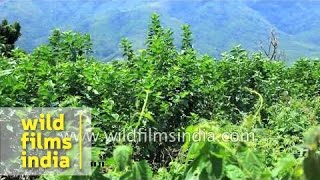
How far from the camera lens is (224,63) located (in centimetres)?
691

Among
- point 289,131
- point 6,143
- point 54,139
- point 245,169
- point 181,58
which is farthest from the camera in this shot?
point 181,58

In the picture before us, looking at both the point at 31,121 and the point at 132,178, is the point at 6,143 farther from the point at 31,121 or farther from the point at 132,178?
the point at 132,178

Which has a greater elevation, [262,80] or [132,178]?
[262,80]

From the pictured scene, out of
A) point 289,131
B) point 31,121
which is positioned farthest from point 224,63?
point 31,121

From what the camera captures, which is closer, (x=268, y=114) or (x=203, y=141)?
(x=203, y=141)

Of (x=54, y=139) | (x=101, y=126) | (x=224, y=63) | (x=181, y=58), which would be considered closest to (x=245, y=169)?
(x=54, y=139)

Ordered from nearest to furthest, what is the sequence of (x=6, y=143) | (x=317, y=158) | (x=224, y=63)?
1. (x=317, y=158)
2. (x=6, y=143)
3. (x=224, y=63)

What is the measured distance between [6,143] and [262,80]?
369 cm

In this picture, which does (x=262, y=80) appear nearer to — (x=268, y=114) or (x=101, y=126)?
(x=268, y=114)

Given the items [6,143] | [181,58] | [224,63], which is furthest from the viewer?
[224,63]

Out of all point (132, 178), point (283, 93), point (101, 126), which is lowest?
point (132, 178)

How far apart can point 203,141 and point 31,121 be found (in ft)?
10.5

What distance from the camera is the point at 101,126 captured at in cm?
496

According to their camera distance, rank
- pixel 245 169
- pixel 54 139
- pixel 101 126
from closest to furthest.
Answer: pixel 245 169, pixel 54 139, pixel 101 126
